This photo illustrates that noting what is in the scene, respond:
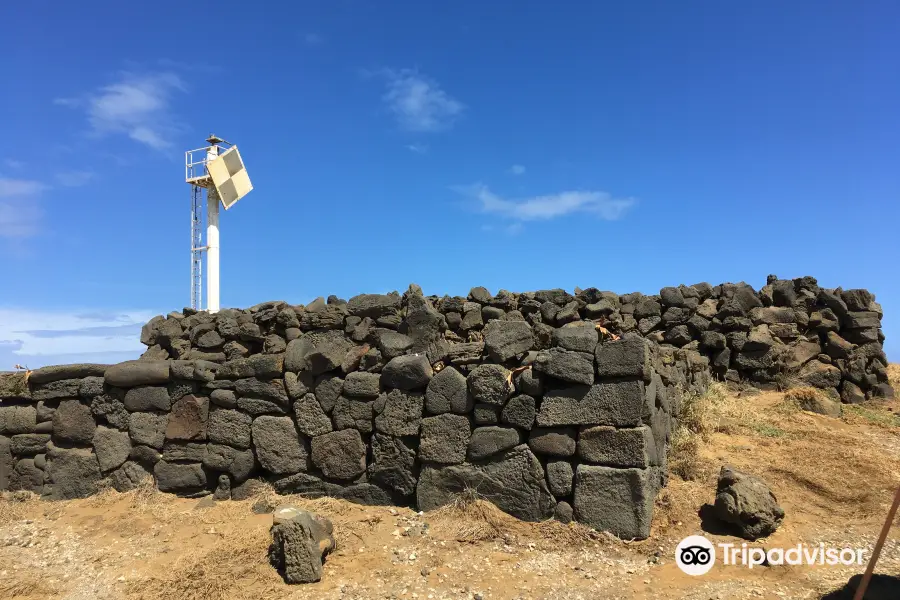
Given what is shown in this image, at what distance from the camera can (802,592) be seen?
15.2ft

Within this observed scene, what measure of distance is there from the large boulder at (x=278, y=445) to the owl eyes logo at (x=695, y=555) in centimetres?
404

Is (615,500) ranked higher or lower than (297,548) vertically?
higher

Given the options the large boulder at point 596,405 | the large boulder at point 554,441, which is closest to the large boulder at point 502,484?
the large boulder at point 554,441

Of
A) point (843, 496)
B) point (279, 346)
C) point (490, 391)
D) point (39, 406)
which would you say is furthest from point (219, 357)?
point (843, 496)

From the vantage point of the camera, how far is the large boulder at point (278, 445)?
6.79 meters

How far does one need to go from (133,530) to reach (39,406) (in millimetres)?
2574

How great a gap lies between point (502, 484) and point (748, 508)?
2283 millimetres

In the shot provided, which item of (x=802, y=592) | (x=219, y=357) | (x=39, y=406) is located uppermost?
(x=219, y=357)

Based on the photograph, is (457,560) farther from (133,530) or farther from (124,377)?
(124,377)

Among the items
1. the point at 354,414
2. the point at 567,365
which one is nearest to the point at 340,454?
the point at 354,414

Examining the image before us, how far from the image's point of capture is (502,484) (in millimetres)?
5918

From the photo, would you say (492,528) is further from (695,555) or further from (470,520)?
(695,555)

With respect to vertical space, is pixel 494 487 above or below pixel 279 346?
below

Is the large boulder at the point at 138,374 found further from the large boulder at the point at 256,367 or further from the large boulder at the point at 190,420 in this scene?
the large boulder at the point at 256,367
